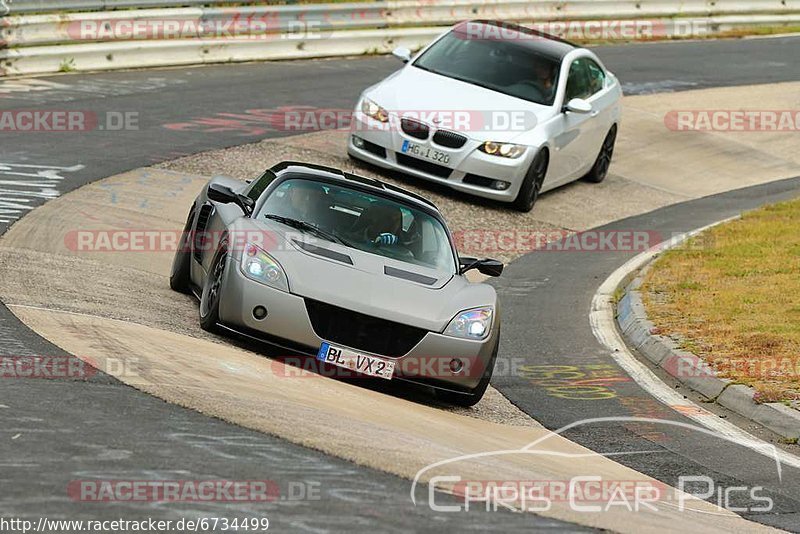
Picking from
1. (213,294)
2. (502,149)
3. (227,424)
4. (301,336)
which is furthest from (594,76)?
(227,424)

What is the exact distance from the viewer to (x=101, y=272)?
37.8 ft

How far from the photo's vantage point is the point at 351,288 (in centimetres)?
923

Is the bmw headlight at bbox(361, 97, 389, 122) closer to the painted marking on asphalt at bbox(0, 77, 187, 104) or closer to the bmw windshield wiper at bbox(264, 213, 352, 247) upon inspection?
the painted marking on asphalt at bbox(0, 77, 187, 104)

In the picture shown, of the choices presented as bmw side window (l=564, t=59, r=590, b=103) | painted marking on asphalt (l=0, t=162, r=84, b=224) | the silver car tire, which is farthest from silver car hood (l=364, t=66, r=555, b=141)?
the silver car tire

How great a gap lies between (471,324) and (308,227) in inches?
60.6

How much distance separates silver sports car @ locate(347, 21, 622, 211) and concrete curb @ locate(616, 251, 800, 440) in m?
3.00

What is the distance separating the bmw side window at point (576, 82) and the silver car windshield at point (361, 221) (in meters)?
7.72

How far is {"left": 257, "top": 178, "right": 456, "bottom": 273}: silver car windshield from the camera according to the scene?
33.7ft

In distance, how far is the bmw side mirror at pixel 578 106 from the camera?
57.7 feet

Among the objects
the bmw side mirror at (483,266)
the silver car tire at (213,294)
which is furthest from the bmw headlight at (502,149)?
the silver car tire at (213,294)

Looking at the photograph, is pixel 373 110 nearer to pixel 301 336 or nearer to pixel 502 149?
pixel 502 149

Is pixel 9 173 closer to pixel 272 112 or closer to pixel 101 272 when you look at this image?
pixel 101 272

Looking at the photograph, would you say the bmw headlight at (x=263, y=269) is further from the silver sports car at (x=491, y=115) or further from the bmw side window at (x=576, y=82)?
the bmw side window at (x=576, y=82)

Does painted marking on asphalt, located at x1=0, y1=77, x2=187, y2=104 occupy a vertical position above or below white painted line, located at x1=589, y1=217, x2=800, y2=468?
above
